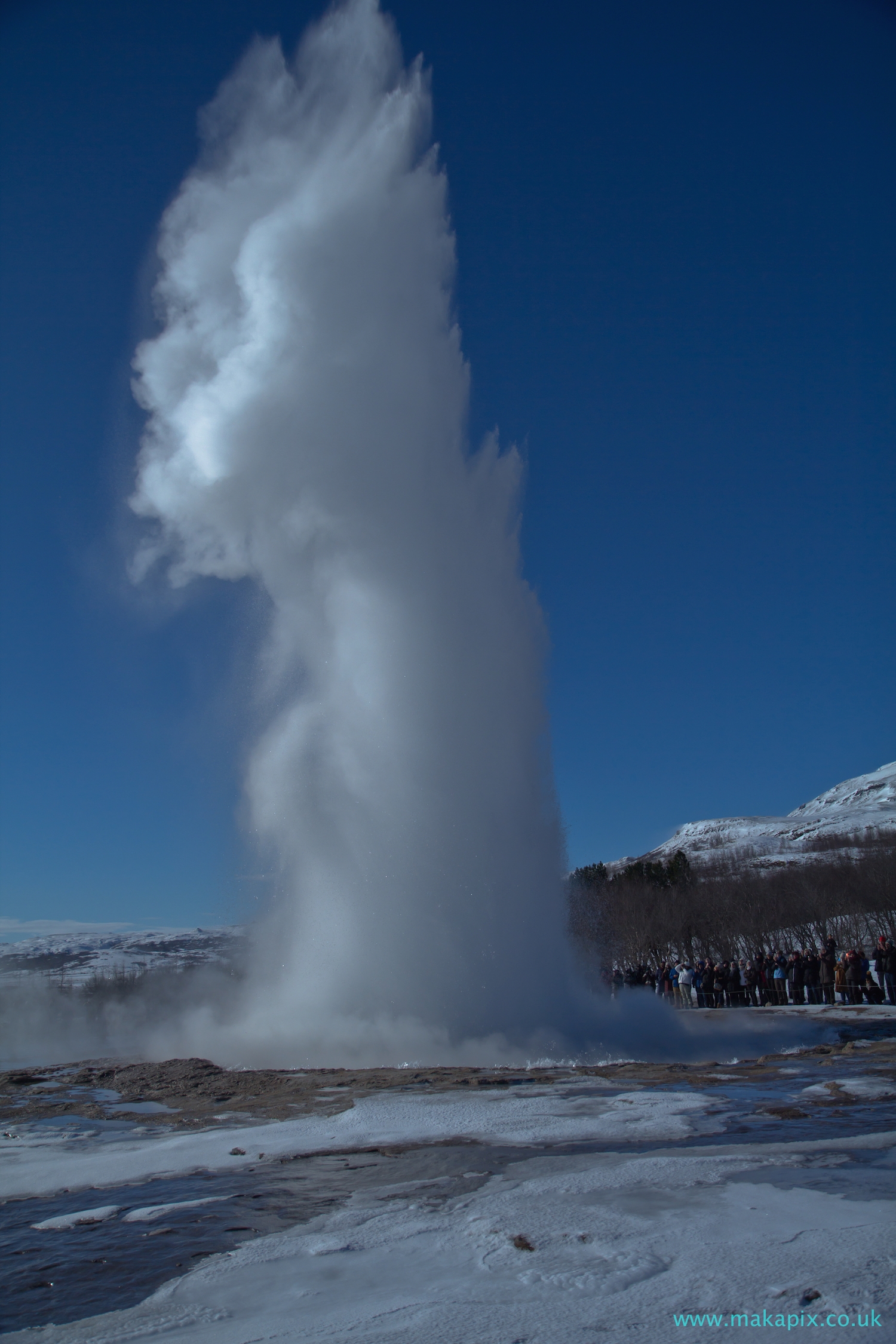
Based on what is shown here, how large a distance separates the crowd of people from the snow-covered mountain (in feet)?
182

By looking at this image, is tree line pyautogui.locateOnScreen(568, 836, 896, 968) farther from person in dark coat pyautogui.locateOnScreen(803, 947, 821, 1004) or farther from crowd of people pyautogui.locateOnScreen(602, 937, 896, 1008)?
person in dark coat pyautogui.locateOnScreen(803, 947, 821, 1004)

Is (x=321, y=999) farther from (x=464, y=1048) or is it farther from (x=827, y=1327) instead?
(x=827, y=1327)

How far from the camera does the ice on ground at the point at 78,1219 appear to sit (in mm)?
4875

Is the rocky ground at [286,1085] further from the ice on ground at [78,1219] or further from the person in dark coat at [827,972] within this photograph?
the person in dark coat at [827,972]

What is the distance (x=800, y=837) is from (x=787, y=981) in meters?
145

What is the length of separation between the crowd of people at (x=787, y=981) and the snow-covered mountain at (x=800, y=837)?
55514 millimetres

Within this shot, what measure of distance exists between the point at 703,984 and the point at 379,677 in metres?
15.1

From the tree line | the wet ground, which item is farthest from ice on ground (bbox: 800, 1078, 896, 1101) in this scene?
the tree line

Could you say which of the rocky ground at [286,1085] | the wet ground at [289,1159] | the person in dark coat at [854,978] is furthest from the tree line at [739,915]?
the wet ground at [289,1159]

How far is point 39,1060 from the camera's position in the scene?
17.7 metres

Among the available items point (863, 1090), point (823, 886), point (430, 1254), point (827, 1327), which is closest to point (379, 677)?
point (863, 1090)

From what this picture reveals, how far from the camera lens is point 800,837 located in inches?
5920

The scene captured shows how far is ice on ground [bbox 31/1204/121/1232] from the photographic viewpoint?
4875 mm

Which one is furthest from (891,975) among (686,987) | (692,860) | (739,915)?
(692,860)
